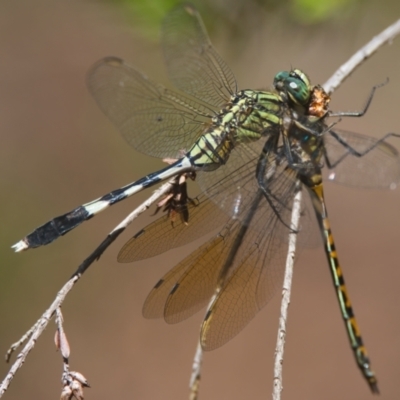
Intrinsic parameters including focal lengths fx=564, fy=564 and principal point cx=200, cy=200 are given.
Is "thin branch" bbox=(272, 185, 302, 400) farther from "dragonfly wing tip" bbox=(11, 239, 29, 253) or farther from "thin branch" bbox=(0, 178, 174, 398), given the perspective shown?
"dragonfly wing tip" bbox=(11, 239, 29, 253)

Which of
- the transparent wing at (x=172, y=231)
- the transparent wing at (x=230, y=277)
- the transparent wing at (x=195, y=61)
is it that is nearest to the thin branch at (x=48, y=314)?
the transparent wing at (x=172, y=231)

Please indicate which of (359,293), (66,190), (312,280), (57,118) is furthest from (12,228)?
(359,293)

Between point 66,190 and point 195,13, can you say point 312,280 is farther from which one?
point 195,13

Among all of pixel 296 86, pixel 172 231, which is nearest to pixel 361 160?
pixel 296 86

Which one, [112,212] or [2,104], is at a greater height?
[2,104]

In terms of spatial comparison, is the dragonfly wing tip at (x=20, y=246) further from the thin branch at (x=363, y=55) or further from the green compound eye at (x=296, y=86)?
the thin branch at (x=363, y=55)

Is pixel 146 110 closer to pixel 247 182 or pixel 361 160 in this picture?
pixel 247 182
